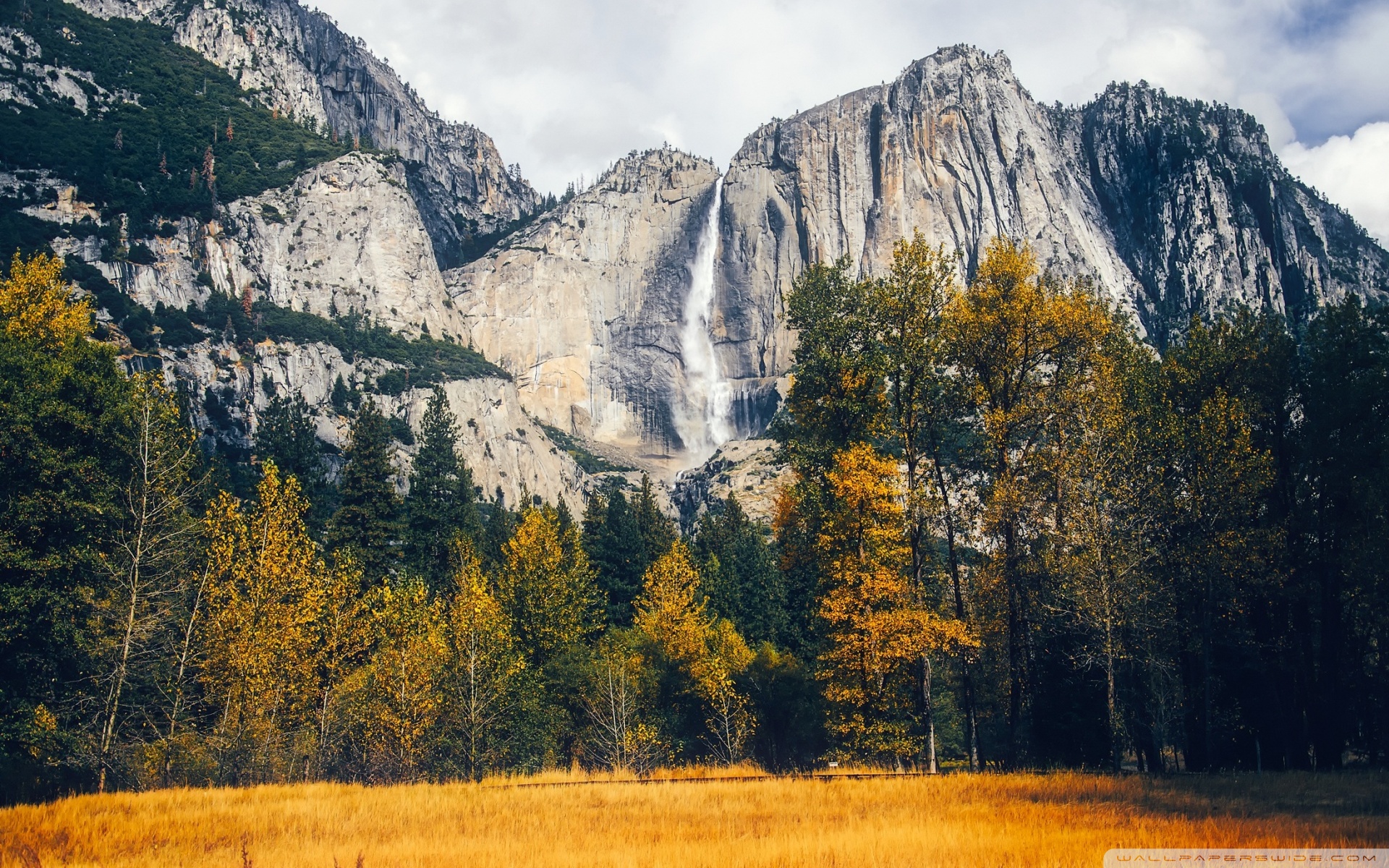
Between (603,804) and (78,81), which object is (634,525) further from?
(78,81)

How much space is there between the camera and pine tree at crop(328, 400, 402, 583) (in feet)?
139

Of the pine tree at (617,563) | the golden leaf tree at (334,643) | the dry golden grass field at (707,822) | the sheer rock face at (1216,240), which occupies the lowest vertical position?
the dry golden grass field at (707,822)

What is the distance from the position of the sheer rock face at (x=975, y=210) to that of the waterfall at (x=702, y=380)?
12.4 feet

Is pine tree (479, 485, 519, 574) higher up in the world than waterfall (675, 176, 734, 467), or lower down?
lower down

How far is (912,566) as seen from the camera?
81.9 ft

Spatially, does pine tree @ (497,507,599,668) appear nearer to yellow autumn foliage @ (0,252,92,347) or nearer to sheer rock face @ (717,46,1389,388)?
yellow autumn foliage @ (0,252,92,347)

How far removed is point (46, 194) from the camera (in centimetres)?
12150

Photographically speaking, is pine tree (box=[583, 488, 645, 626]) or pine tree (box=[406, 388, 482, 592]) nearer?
pine tree (box=[406, 388, 482, 592])

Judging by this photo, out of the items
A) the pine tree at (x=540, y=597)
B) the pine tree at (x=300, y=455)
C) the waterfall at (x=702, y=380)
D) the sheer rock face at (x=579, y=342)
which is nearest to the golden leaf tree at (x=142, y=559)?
the pine tree at (x=540, y=597)

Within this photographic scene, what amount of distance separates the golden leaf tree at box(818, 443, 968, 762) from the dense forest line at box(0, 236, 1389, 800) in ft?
0.31

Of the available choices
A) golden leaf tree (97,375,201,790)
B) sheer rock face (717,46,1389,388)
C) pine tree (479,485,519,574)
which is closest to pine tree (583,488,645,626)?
pine tree (479,485,519,574)

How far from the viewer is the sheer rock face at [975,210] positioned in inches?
7116

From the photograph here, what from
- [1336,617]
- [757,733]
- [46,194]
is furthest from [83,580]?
[46,194]

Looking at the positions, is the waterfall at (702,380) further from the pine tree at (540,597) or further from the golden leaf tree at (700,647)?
the pine tree at (540,597)
